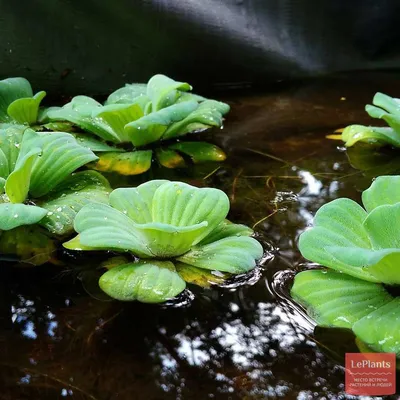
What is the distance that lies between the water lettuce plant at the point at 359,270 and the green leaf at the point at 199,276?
17 centimetres

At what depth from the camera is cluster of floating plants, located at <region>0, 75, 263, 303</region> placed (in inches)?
47.0

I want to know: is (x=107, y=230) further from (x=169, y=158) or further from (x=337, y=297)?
(x=169, y=158)

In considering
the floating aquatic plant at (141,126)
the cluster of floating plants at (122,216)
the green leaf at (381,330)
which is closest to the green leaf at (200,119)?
the floating aquatic plant at (141,126)

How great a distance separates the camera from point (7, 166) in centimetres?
152

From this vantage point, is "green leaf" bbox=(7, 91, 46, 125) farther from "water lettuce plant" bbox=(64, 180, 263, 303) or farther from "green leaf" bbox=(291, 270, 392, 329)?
"green leaf" bbox=(291, 270, 392, 329)

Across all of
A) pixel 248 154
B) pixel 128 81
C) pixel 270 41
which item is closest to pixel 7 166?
pixel 248 154

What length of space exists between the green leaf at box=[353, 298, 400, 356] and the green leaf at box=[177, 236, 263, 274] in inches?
11.1

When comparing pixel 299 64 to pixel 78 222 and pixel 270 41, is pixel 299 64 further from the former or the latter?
pixel 78 222

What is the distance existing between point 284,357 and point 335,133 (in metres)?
1.32

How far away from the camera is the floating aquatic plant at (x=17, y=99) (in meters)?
2.01

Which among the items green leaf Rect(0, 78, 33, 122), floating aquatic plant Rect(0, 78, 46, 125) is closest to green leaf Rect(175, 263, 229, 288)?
floating aquatic plant Rect(0, 78, 46, 125)

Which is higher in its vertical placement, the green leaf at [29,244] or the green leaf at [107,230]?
the green leaf at [107,230]

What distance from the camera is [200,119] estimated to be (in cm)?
201

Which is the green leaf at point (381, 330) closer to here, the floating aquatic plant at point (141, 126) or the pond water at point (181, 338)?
the pond water at point (181, 338)
